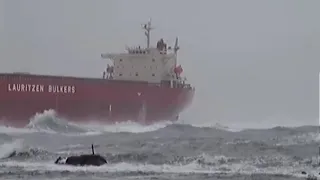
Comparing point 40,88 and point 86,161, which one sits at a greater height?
point 40,88

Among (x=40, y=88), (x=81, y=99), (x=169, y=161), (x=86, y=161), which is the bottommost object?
(x=169, y=161)

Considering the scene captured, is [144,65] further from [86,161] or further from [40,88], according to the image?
[86,161]

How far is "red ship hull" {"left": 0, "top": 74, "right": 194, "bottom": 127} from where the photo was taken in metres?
36.9

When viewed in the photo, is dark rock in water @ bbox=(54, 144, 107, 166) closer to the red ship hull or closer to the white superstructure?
the red ship hull

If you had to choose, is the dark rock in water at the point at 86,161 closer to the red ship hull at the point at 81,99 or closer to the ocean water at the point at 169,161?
the ocean water at the point at 169,161

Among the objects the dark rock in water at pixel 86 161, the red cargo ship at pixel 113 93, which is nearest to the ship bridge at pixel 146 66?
the red cargo ship at pixel 113 93

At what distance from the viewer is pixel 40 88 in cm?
3769

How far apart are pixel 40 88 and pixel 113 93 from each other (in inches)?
203

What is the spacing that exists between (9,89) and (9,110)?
1330mm

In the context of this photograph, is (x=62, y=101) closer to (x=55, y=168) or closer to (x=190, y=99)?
(x=190, y=99)

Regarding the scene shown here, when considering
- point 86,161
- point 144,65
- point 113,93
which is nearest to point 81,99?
point 113,93

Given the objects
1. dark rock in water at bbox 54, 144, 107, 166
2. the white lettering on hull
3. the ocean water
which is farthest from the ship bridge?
dark rock in water at bbox 54, 144, 107, 166

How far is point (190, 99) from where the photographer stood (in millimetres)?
49594

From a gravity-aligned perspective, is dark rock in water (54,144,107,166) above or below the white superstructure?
below
